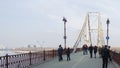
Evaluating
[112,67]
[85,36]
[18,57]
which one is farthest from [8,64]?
[85,36]

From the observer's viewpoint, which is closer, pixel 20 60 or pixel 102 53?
pixel 102 53

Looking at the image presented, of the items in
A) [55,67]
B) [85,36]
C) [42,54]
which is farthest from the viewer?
[85,36]

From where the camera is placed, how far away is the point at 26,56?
29.0m

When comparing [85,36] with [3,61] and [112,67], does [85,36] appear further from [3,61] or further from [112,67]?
[3,61]

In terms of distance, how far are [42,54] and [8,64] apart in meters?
15.9

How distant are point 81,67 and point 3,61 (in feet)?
30.1

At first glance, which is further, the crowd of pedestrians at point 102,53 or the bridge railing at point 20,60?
the crowd of pedestrians at point 102,53

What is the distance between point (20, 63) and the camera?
26.3 metres

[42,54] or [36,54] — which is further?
[42,54]

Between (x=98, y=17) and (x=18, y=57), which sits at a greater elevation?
(x=98, y=17)

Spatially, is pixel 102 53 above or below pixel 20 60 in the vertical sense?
above

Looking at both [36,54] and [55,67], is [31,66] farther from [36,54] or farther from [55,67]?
[36,54]

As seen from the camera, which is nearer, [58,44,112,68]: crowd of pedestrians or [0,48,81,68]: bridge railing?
[0,48,81,68]: bridge railing

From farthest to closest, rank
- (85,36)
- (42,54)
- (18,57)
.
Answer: (85,36) < (42,54) < (18,57)
